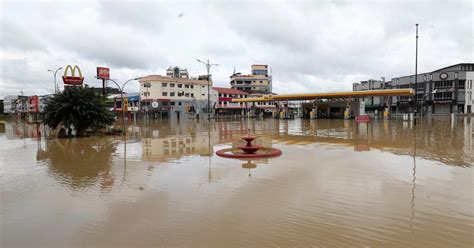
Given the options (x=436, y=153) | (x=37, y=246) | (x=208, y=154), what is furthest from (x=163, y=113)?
(x=37, y=246)

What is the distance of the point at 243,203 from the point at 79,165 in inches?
333

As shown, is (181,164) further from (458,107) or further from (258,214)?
(458,107)

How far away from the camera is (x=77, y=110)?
23.5m

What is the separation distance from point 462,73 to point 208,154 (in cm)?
7321

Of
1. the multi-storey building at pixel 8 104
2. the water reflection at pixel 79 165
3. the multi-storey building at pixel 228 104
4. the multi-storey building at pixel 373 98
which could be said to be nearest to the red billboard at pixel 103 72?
the multi-storey building at pixel 228 104

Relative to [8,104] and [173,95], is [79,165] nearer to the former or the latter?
[173,95]

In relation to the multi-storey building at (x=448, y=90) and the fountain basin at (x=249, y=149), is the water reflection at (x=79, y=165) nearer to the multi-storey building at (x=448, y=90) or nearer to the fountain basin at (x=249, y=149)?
the fountain basin at (x=249, y=149)

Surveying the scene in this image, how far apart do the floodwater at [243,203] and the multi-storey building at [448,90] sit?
62418mm

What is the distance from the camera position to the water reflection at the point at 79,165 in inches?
373

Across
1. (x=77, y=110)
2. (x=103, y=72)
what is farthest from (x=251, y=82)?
A: (x=77, y=110)

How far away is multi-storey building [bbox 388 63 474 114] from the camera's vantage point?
6556 cm

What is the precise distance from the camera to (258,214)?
21.0 feet

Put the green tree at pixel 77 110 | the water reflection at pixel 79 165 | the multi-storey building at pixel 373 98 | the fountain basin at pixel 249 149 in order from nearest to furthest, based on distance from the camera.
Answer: the water reflection at pixel 79 165, the fountain basin at pixel 249 149, the green tree at pixel 77 110, the multi-storey building at pixel 373 98

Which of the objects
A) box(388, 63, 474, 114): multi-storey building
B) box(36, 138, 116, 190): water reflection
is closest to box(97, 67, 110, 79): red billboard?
box(36, 138, 116, 190): water reflection
